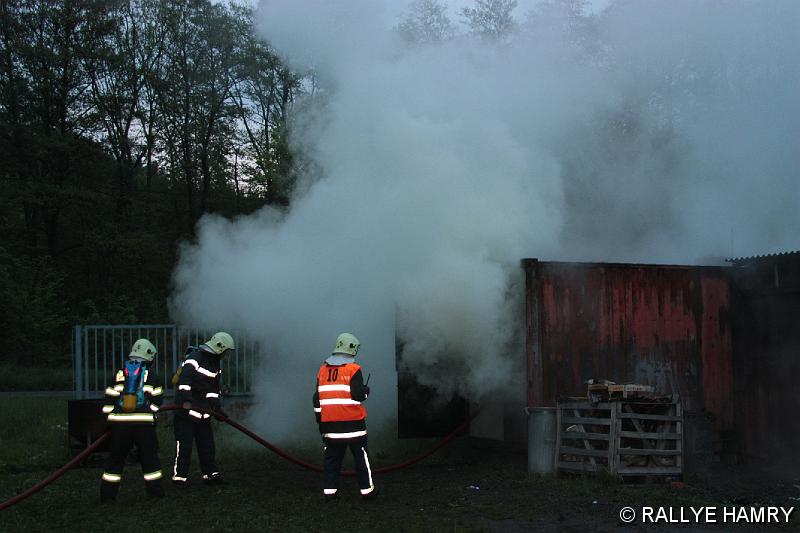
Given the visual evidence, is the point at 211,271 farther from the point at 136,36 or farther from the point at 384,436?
the point at 136,36

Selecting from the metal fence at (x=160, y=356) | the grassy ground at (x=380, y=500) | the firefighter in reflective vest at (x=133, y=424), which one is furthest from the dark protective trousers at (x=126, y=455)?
the metal fence at (x=160, y=356)

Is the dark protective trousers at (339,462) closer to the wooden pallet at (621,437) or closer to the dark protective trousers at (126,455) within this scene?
the dark protective trousers at (126,455)

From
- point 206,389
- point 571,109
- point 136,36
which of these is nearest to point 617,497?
point 206,389

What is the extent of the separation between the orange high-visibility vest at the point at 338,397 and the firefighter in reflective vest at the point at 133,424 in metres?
1.73

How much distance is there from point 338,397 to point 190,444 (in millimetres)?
2183

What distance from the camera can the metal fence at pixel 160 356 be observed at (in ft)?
38.0

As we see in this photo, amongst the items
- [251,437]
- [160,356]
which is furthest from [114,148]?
[251,437]

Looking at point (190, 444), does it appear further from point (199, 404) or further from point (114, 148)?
point (114, 148)

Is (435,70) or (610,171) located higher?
(435,70)

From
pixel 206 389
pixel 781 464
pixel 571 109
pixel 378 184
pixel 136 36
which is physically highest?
pixel 136 36

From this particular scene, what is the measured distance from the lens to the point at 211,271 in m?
10.9

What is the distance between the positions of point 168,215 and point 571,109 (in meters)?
19.0

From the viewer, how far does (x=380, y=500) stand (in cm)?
737

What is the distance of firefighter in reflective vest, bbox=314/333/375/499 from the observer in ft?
23.7
